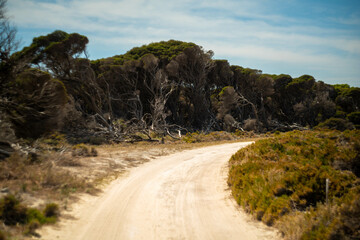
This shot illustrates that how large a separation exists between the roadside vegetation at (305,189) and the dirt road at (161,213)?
50 cm

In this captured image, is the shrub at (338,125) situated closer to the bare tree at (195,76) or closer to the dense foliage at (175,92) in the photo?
the dense foliage at (175,92)

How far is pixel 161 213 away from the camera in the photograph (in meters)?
6.74

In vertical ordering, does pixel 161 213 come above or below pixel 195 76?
below

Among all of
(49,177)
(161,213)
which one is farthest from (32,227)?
(161,213)

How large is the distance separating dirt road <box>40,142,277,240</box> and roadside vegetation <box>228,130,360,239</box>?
0.50 meters

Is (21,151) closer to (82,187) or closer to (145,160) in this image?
(82,187)

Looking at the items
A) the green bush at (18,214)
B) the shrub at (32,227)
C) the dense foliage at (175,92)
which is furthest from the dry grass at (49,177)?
the dense foliage at (175,92)

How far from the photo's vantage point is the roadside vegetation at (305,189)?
4.93 meters

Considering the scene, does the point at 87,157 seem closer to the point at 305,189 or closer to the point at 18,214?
the point at 18,214

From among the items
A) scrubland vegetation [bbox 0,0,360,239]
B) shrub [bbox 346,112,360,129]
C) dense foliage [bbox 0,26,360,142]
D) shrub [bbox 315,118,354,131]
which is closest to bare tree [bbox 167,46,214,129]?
dense foliage [bbox 0,26,360,142]

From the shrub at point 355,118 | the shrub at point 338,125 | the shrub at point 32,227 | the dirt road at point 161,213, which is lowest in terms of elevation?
the dirt road at point 161,213

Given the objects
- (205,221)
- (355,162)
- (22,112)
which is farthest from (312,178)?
(22,112)

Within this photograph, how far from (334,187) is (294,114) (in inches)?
1372

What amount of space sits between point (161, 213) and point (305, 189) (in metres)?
3.71
